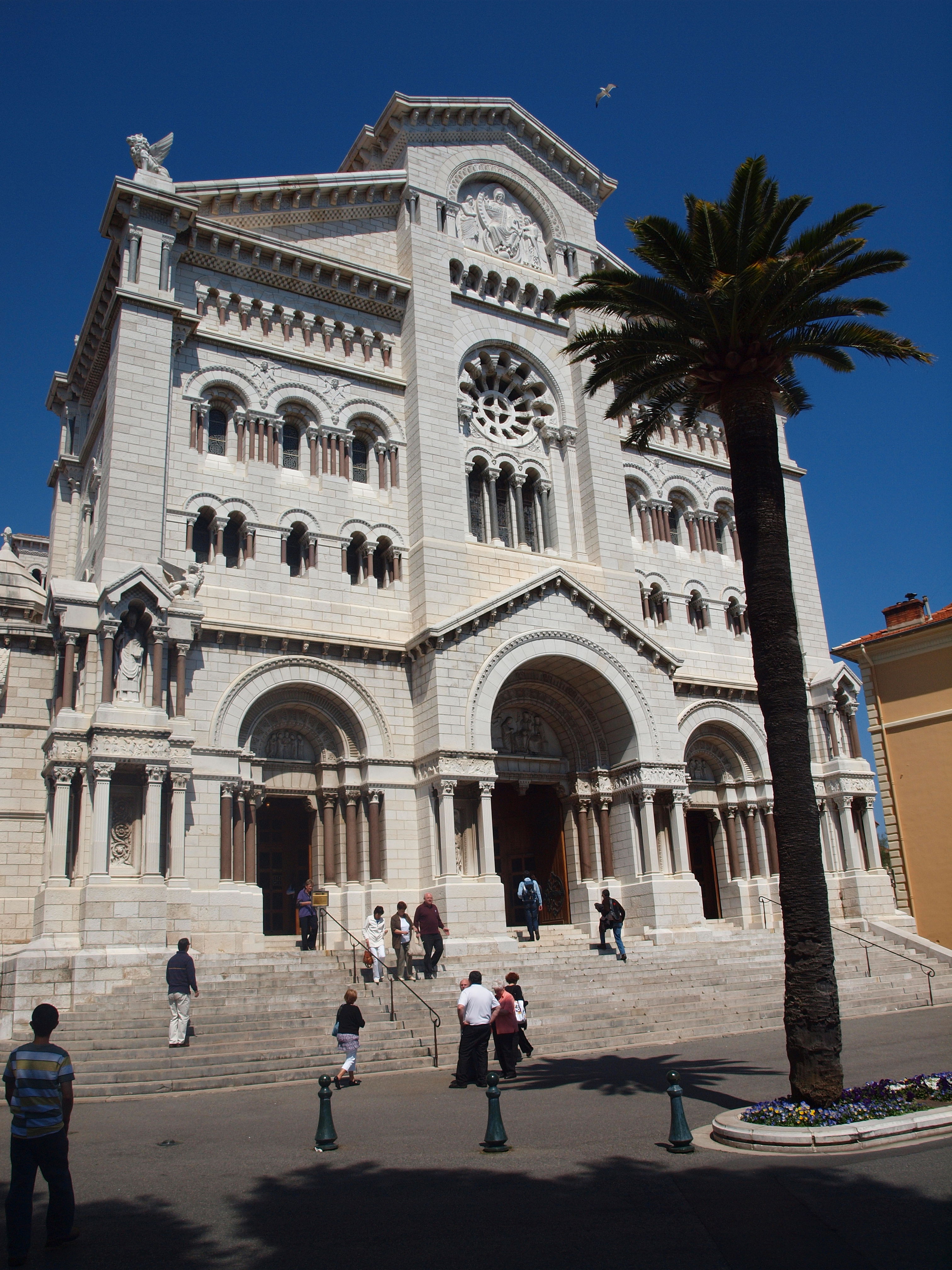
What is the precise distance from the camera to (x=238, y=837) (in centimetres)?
2409

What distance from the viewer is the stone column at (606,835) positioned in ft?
94.0

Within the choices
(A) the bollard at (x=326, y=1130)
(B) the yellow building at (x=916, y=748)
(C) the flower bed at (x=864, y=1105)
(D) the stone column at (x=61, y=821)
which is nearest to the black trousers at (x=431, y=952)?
(D) the stone column at (x=61, y=821)

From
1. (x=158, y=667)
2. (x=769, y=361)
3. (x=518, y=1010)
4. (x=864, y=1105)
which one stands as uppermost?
(x=769, y=361)

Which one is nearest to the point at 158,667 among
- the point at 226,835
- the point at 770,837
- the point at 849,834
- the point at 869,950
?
the point at 226,835

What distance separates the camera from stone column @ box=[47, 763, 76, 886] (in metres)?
21.0

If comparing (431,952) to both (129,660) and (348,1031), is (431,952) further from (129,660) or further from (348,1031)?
(129,660)

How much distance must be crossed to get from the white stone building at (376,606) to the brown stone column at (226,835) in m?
0.13

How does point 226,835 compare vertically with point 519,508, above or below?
below

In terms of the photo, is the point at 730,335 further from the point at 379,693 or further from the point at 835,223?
the point at 379,693

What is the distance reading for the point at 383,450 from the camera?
96.7ft

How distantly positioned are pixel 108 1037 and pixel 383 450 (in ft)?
58.0

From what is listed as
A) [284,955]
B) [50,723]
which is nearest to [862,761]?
[284,955]

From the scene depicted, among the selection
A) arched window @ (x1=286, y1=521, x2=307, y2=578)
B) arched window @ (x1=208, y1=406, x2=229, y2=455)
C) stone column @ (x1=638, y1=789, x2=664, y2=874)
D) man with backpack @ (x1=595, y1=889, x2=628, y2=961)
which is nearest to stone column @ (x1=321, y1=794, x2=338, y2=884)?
arched window @ (x1=286, y1=521, x2=307, y2=578)

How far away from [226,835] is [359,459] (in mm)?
11702
